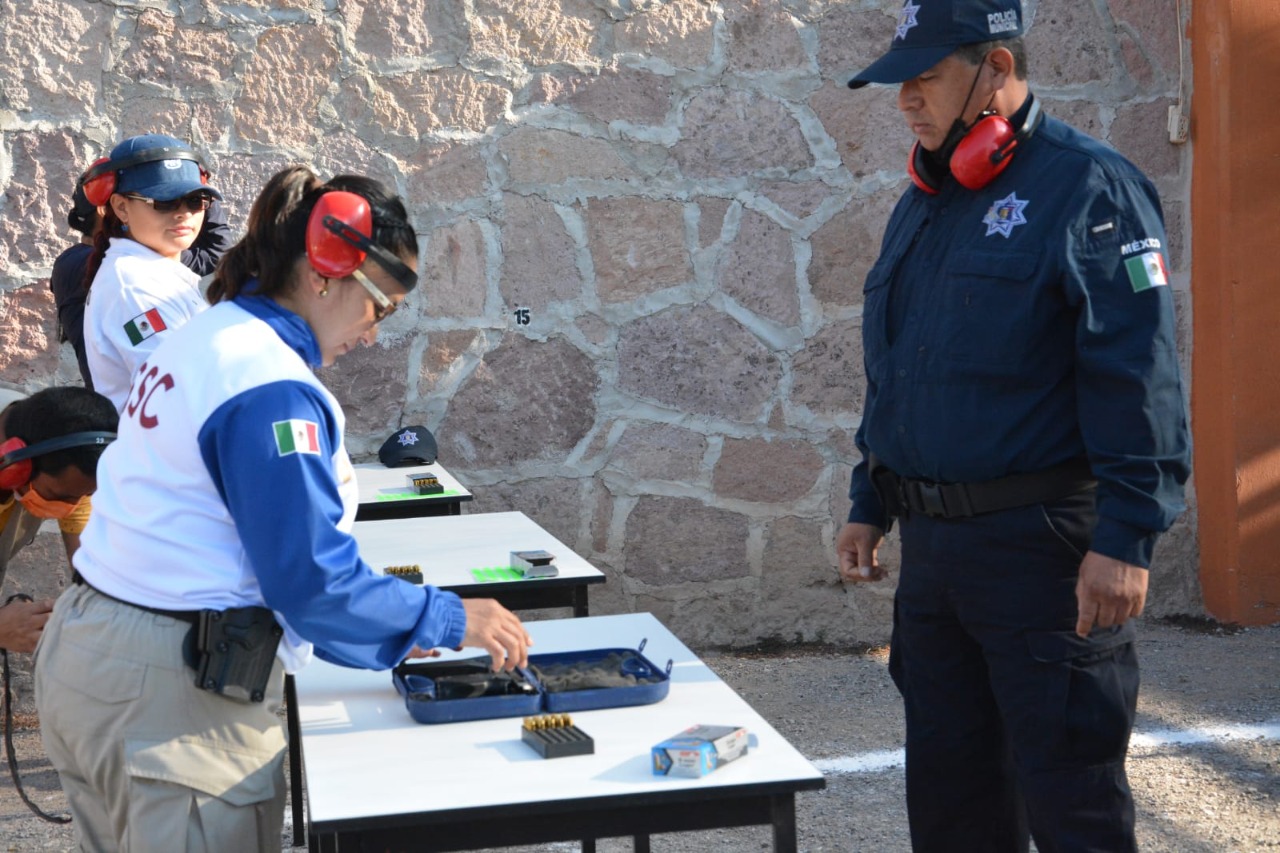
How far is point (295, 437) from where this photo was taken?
193 centimetres

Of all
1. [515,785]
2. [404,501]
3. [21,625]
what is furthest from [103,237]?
[515,785]

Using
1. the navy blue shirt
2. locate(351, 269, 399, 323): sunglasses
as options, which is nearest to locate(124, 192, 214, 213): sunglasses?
locate(351, 269, 399, 323): sunglasses

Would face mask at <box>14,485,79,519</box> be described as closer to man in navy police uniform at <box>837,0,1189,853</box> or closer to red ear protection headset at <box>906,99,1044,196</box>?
man in navy police uniform at <box>837,0,1189,853</box>

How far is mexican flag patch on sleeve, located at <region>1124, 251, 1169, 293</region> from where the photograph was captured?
2.50 m

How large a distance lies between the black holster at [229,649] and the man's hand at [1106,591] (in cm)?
133

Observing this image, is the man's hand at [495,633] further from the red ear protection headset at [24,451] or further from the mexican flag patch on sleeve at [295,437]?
the red ear protection headset at [24,451]

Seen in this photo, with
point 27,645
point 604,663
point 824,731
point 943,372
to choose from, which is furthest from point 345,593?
point 824,731

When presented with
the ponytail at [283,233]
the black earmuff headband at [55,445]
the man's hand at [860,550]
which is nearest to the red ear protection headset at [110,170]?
the black earmuff headband at [55,445]

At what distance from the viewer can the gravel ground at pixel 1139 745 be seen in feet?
12.3

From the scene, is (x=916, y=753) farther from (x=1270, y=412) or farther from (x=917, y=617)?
(x=1270, y=412)

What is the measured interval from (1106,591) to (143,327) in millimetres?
2462

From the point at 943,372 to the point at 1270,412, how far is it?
332 cm

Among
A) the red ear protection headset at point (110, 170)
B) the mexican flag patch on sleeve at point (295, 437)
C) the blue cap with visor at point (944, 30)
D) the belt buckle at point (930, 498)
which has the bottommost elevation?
the belt buckle at point (930, 498)

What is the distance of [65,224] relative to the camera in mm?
4785
